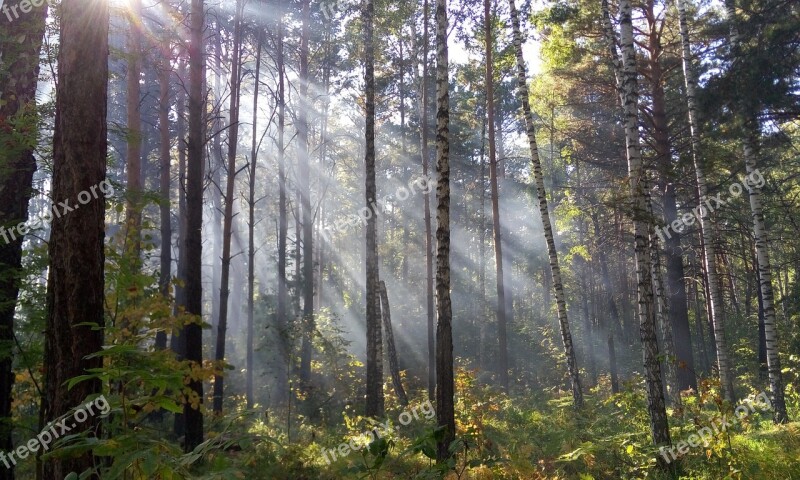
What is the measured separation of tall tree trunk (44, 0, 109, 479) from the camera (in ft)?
11.8

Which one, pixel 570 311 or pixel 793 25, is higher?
pixel 793 25

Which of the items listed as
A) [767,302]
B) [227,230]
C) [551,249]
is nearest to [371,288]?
[227,230]

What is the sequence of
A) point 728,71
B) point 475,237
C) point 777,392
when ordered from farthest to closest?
point 475,237, point 777,392, point 728,71

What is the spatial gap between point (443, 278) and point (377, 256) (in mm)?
6018

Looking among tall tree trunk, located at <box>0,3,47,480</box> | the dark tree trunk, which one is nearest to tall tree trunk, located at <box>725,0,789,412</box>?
tall tree trunk, located at <box>0,3,47,480</box>

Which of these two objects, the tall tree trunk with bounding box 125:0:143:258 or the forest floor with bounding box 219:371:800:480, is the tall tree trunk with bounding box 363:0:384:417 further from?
the tall tree trunk with bounding box 125:0:143:258

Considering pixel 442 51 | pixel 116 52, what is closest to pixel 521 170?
pixel 442 51

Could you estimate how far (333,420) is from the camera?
48.0 feet

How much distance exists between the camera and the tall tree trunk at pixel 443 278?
7148 millimetres

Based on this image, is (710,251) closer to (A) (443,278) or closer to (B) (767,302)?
(B) (767,302)

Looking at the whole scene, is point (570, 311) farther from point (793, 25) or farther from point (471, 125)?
point (793, 25)

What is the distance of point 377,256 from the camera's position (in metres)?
13.4

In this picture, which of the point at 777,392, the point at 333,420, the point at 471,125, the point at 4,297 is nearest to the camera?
the point at 4,297

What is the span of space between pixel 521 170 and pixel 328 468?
31.4 metres
